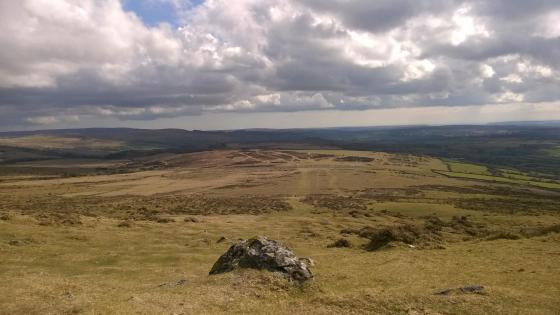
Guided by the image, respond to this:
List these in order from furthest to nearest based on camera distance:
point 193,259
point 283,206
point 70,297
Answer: point 283,206 → point 193,259 → point 70,297

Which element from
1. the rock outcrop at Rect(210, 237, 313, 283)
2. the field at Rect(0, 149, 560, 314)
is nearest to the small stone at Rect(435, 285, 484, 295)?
the field at Rect(0, 149, 560, 314)

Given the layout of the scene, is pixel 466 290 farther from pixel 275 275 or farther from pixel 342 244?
pixel 342 244

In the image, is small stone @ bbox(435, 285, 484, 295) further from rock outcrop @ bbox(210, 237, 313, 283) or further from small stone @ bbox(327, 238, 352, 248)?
small stone @ bbox(327, 238, 352, 248)

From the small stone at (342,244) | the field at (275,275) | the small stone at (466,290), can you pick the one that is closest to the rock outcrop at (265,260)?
the field at (275,275)

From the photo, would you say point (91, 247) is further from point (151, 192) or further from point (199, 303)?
point (151, 192)

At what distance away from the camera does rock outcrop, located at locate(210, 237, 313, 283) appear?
27219 millimetres

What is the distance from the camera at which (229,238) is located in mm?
52625

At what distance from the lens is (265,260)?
27.9 metres

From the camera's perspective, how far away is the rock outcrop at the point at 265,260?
89.3 ft

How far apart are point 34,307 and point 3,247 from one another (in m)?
20.7

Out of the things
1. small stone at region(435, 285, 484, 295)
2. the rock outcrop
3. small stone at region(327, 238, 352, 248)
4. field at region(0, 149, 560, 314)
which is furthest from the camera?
small stone at region(327, 238, 352, 248)

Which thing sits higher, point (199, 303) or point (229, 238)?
point (199, 303)

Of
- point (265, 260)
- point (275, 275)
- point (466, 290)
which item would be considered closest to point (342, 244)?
point (265, 260)

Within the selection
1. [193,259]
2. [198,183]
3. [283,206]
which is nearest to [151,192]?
[198,183]
